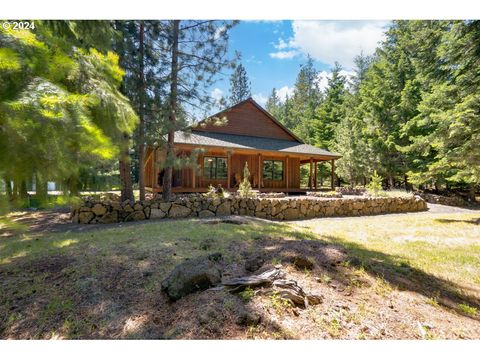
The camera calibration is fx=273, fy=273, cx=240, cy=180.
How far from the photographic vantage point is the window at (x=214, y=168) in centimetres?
1728

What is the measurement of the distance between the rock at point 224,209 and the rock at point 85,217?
4028 millimetres

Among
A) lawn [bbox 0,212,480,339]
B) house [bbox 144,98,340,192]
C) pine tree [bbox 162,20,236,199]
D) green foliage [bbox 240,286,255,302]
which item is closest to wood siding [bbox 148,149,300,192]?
house [bbox 144,98,340,192]

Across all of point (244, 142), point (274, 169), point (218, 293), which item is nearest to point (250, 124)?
point (244, 142)

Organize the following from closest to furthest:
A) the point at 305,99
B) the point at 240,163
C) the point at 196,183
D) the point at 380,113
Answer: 1. the point at 196,183
2. the point at 240,163
3. the point at 380,113
4. the point at 305,99

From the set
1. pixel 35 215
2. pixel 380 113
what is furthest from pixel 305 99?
pixel 35 215

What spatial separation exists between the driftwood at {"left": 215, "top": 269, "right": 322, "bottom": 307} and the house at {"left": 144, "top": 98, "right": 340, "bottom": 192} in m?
A: 11.5

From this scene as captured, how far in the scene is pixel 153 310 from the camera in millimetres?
2639

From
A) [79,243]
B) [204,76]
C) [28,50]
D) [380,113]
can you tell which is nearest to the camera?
[28,50]

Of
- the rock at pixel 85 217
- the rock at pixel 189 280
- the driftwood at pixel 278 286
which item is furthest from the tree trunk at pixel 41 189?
the rock at pixel 85 217

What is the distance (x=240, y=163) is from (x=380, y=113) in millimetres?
14018

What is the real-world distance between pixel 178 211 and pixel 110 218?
2.06 m

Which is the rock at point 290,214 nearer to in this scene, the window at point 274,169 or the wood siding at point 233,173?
the wood siding at point 233,173

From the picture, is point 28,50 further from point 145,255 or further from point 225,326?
point 145,255

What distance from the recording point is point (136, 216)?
8586 mm
